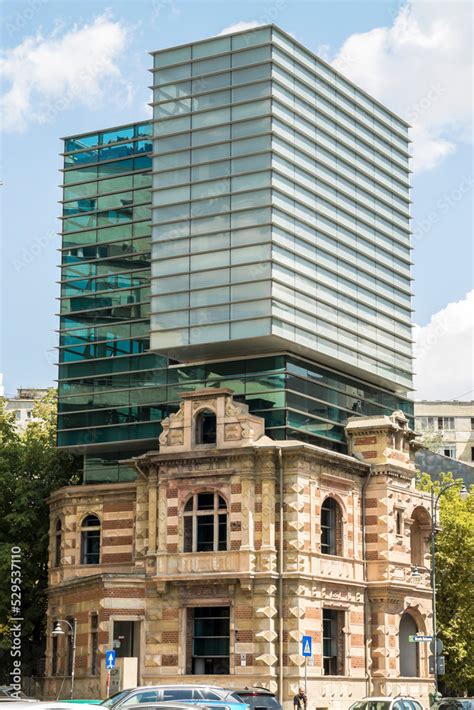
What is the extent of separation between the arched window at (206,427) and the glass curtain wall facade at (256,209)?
4105 millimetres

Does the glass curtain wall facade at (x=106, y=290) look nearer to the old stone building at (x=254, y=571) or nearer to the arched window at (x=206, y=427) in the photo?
the arched window at (x=206, y=427)

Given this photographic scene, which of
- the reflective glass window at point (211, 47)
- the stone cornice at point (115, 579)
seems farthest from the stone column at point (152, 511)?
the reflective glass window at point (211, 47)

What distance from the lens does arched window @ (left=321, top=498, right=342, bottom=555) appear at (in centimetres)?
6456

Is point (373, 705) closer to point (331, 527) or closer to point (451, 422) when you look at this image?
point (331, 527)

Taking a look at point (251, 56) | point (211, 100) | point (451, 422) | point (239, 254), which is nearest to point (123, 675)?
point (239, 254)

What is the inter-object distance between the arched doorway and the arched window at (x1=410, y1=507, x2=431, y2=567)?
10.9 ft

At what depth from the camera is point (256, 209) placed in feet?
218

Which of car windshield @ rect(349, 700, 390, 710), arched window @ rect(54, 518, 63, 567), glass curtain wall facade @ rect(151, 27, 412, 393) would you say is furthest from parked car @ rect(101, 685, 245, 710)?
arched window @ rect(54, 518, 63, 567)

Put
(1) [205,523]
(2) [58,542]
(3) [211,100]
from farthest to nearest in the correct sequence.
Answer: (2) [58,542], (3) [211,100], (1) [205,523]

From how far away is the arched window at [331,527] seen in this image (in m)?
64.6

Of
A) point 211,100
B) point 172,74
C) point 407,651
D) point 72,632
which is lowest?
point 407,651

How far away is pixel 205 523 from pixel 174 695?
24880 mm

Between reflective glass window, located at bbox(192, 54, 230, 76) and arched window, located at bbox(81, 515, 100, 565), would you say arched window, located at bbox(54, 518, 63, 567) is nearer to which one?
arched window, located at bbox(81, 515, 100, 565)

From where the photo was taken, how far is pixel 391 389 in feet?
250
